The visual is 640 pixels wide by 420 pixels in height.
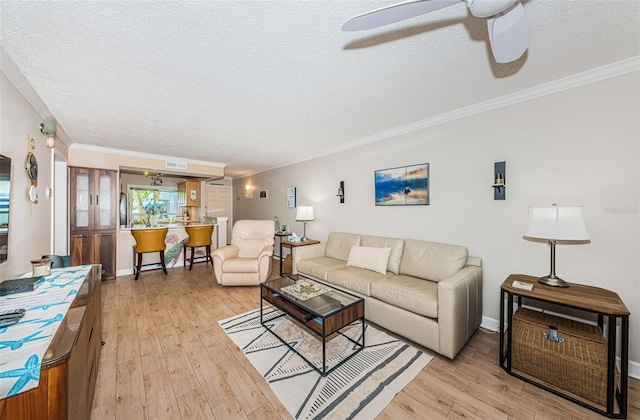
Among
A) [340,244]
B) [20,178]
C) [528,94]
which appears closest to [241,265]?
[340,244]

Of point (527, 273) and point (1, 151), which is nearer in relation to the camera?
point (1, 151)

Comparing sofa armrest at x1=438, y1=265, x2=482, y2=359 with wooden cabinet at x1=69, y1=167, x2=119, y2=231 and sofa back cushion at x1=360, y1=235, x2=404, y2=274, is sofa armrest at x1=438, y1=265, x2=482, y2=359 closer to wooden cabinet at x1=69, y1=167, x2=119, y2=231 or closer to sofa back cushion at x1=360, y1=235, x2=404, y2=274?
sofa back cushion at x1=360, y1=235, x2=404, y2=274

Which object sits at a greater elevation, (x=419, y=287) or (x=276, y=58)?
(x=276, y=58)

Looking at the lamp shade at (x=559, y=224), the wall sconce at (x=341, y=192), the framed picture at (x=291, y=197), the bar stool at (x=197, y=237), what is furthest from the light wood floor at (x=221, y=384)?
the framed picture at (x=291, y=197)

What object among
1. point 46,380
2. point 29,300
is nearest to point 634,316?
point 46,380

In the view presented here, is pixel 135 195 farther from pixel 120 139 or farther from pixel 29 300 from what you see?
pixel 29 300

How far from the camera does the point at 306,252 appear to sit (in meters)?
3.76

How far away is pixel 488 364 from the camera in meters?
1.99

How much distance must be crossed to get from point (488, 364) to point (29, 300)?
10.3ft

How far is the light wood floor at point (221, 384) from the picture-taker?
154 centimetres

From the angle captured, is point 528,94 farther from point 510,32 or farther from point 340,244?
point 340,244

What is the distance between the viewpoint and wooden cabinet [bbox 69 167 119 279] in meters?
4.01

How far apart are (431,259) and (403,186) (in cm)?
104

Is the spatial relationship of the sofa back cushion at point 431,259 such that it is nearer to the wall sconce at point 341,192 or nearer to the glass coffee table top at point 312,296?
→ the glass coffee table top at point 312,296
